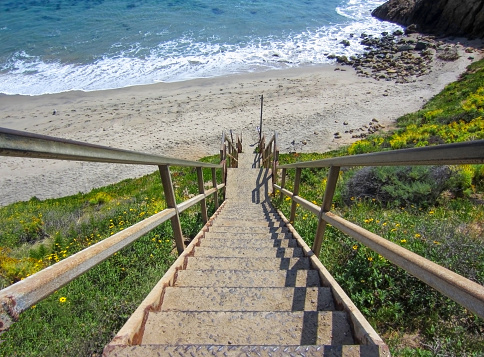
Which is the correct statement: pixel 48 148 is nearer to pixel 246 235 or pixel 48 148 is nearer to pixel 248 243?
pixel 248 243

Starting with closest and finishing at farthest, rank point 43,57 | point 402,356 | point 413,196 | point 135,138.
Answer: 1. point 402,356
2. point 413,196
3. point 135,138
4. point 43,57

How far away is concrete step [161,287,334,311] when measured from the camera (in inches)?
83.0

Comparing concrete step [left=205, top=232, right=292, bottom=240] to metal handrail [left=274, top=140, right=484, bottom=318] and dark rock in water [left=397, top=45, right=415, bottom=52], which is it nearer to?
metal handrail [left=274, top=140, right=484, bottom=318]

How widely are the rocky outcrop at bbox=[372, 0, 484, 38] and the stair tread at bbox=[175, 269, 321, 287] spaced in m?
34.6

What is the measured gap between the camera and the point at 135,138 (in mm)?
16266

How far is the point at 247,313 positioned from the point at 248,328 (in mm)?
105

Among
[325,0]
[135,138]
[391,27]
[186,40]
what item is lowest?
[135,138]

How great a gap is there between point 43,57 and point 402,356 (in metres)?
32.2

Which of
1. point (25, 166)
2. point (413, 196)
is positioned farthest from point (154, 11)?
point (413, 196)

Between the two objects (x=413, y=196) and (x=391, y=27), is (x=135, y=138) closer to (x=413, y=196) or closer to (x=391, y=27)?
(x=413, y=196)

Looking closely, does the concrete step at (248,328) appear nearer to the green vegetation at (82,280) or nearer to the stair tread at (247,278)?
the stair tread at (247,278)

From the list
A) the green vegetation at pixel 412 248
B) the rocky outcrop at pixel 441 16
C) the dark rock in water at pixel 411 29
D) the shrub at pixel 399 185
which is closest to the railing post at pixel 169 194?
the green vegetation at pixel 412 248

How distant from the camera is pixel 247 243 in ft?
12.2

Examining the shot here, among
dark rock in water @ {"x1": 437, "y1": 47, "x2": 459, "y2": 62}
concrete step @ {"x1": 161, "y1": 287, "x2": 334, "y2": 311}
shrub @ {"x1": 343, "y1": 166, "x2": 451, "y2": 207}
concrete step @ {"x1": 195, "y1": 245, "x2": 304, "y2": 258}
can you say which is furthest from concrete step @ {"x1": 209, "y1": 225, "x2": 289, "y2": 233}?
dark rock in water @ {"x1": 437, "y1": 47, "x2": 459, "y2": 62}
